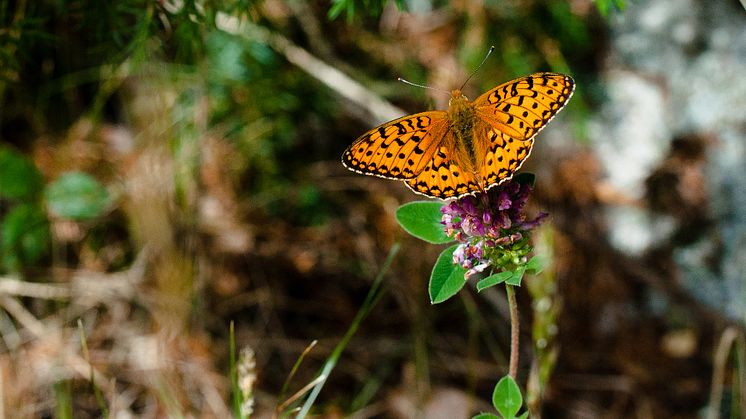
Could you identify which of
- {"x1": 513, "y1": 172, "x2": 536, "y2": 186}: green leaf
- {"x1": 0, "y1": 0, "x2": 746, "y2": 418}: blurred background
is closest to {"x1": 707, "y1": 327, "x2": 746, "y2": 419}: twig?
{"x1": 0, "y1": 0, "x2": 746, "y2": 418}: blurred background

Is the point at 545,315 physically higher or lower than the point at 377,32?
lower

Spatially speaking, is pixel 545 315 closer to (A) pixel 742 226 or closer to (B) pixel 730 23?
(A) pixel 742 226

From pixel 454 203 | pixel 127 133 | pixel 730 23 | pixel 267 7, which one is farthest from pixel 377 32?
pixel 454 203

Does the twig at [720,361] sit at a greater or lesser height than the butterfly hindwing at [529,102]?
lesser

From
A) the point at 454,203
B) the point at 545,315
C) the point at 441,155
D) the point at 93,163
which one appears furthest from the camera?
the point at 93,163

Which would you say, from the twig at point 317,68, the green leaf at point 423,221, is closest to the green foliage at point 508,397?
the green leaf at point 423,221

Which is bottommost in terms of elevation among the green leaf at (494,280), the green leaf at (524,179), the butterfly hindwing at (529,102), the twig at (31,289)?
the twig at (31,289)

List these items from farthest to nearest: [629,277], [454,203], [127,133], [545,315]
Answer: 1. [127,133]
2. [629,277]
3. [545,315]
4. [454,203]

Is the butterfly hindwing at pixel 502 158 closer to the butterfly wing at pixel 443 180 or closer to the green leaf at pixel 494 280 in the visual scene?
the butterfly wing at pixel 443 180
